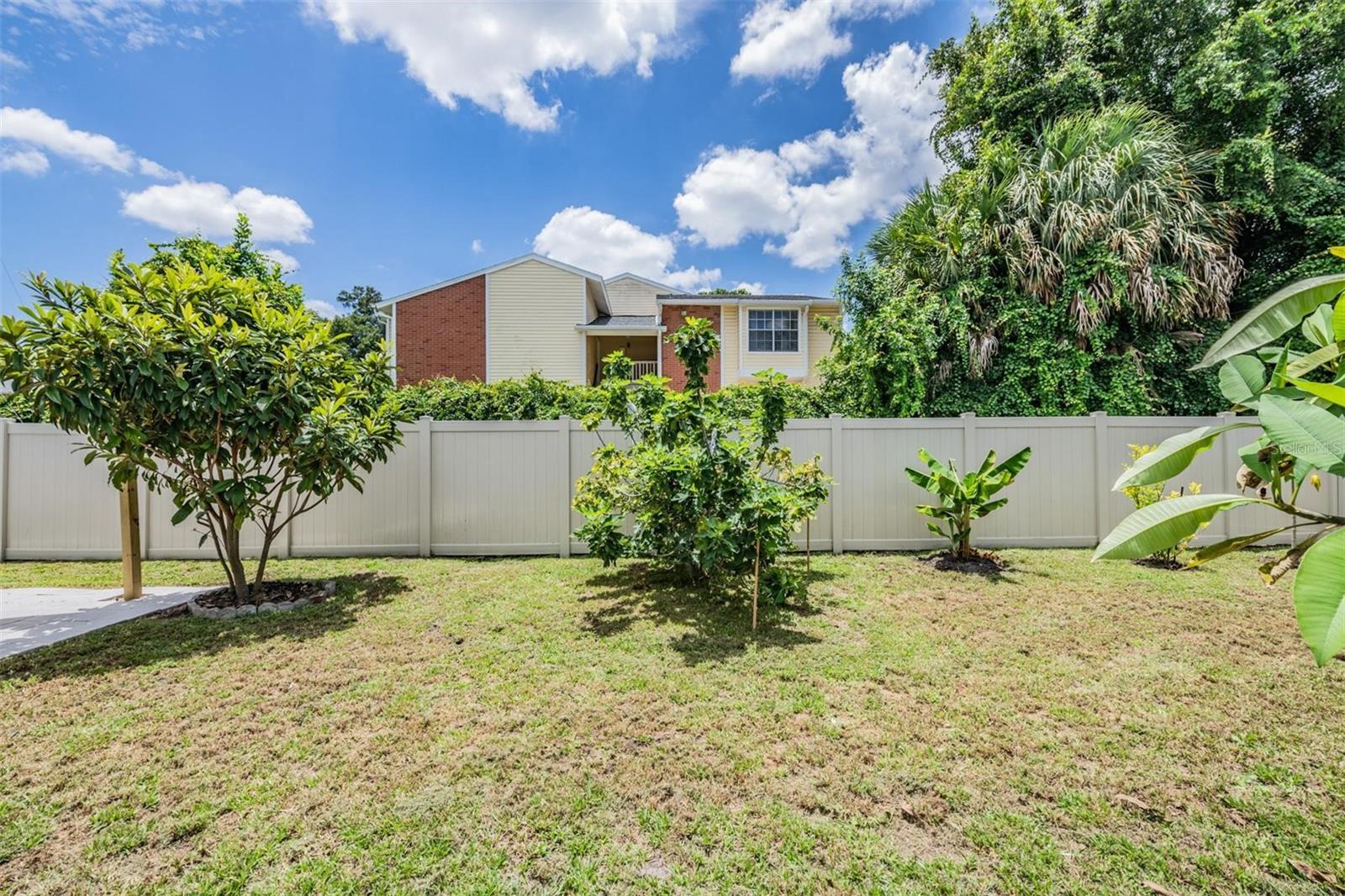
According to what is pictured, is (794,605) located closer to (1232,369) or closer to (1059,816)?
(1059,816)

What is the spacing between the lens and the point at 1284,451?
3.22ft

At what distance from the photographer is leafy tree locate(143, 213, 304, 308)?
298 inches

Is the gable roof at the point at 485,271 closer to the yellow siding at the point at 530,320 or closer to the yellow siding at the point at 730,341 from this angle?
the yellow siding at the point at 530,320

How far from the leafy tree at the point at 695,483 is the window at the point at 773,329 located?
541 inches

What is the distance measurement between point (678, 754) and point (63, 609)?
19.1ft

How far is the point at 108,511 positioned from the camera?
6.79m

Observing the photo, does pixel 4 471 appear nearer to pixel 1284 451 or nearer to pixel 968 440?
pixel 1284 451

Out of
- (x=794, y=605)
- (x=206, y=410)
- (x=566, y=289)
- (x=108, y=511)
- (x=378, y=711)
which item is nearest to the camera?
(x=378, y=711)

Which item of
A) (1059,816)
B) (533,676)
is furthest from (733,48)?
(1059,816)

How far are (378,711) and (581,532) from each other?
7.91 feet

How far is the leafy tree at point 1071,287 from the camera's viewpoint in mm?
8055

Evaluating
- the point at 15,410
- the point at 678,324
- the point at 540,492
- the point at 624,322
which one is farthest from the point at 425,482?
the point at 678,324

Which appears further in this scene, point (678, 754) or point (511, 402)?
point (511, 402)

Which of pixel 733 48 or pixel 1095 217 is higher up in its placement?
pixel 733 48
